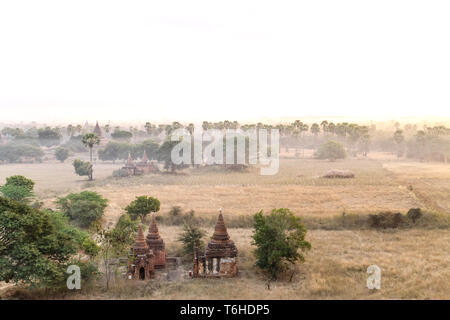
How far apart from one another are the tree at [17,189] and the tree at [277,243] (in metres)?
19.5

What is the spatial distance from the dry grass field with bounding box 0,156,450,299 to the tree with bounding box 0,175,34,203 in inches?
325

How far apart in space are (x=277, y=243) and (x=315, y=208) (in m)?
20.5

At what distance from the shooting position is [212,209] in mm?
43969

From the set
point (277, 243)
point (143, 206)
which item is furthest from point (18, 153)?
point (277, 243)

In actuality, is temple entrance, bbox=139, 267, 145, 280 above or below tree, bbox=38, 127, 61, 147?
below

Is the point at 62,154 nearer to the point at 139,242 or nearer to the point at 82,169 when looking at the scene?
the point at 82,169

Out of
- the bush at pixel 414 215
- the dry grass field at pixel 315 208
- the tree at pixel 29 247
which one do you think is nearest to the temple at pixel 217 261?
the dry grass field at pixel 315 208

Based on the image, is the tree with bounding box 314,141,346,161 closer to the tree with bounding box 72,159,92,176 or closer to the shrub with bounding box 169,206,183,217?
the tree with bounding box 72,159,92,176

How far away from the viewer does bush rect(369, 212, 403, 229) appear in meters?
36.4

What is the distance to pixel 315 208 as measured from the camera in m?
43.8

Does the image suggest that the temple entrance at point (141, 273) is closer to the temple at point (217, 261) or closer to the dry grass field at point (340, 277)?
the dry grass field at point (340, 277)

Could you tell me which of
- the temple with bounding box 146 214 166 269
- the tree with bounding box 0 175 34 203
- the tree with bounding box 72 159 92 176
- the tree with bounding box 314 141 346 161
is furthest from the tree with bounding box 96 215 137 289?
the tree with bounding box 314 141 346 161

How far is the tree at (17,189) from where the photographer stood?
32438mm

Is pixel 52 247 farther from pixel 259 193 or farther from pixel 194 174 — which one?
pixel 194 174
